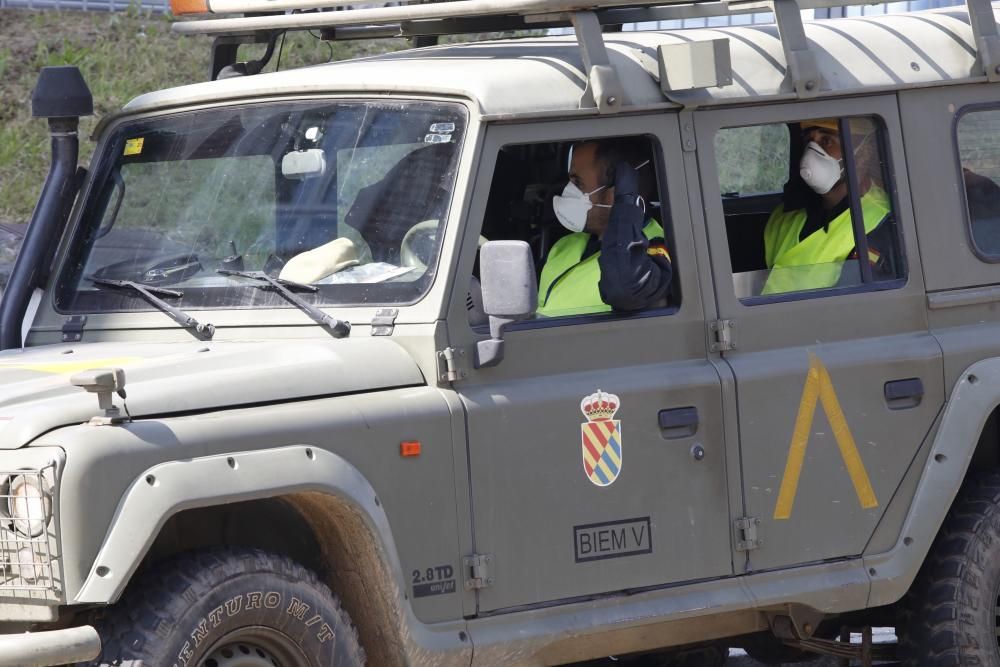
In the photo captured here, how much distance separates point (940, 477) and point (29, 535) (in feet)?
9.81

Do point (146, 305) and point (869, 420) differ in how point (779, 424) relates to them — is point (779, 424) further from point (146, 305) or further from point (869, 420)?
point (146, 305)

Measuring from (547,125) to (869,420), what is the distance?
1467 mm

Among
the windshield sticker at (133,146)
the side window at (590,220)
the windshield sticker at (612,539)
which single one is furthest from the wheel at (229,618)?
the windshield sticker at (133,146)

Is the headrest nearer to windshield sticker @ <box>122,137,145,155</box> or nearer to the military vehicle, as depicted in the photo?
the military vehicle

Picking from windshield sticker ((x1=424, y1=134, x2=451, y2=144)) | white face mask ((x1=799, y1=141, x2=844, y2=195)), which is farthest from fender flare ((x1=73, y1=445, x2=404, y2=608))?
white face mask ((x1=799, y1=141, x2=844, y2=195))

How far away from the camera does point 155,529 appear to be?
395 centimetres

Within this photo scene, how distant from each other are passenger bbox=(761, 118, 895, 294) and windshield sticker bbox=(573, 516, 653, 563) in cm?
99

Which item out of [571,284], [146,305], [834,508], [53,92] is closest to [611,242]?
[571,284]

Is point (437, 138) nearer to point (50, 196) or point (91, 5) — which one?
point (50, 196)

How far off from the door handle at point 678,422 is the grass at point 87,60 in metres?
9.08

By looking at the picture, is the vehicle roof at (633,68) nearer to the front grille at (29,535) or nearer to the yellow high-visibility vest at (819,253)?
the yellow high-visibility vest at (819,253)

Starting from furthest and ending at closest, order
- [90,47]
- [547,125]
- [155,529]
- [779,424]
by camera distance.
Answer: [90,47] < [779,424] < [547,125] < [155,529]

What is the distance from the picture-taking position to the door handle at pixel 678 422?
493 centimetres

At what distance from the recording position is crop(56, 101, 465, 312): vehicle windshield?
480 cm
